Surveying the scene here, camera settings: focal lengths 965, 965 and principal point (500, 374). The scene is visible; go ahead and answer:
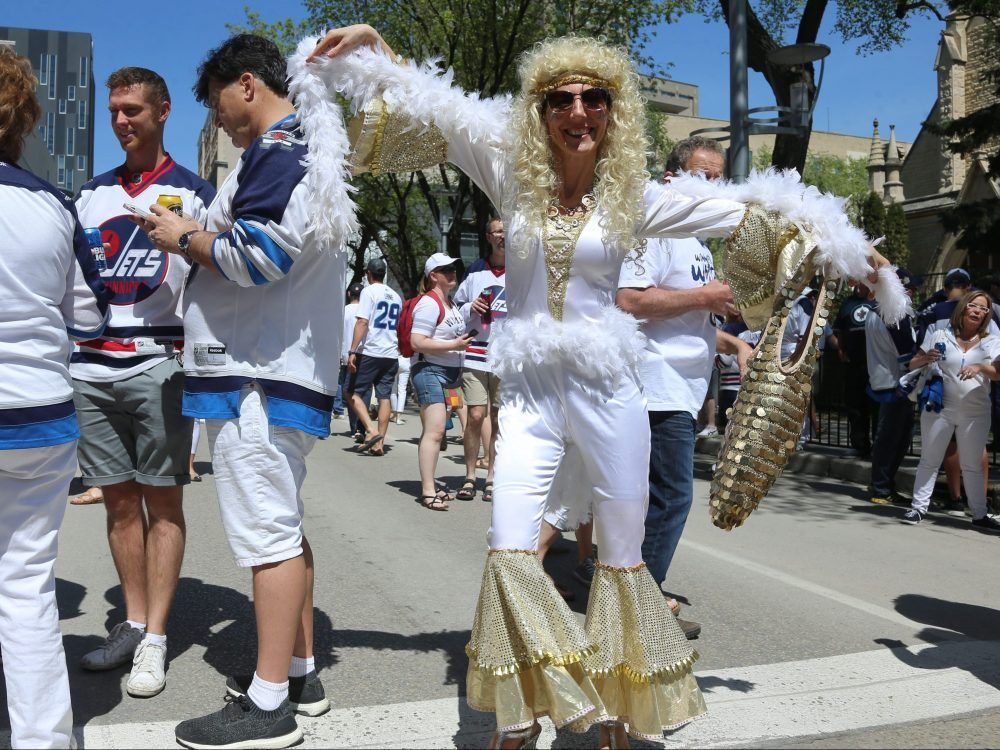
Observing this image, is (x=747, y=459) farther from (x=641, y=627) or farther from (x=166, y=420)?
(x=166, y=420)

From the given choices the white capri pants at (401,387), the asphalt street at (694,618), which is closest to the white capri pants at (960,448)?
the asphalt street at (694,618)

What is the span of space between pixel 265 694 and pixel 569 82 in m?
2.18

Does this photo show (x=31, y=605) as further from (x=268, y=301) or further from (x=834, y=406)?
(x=834, y=406)

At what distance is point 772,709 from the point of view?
3518 millimetres

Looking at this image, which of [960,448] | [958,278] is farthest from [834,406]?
[960,448]

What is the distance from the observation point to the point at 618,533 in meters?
3.08

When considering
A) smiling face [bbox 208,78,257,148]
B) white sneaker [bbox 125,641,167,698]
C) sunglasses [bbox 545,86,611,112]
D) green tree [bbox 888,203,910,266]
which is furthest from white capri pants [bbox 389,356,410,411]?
green tree [bbox 888,203,910,266]

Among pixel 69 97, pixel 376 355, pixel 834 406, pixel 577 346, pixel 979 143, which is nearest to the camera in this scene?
pixel 577 346

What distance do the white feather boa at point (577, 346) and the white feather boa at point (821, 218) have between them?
0.53m

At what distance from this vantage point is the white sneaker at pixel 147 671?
3.53m

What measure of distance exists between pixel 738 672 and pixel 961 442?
485 cm

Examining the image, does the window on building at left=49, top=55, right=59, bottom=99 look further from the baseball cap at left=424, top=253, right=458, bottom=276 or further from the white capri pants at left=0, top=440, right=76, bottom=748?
the white capri pants at left=0, top=440, right=76, bottom=748

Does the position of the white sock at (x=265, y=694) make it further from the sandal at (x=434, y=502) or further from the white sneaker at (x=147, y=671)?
the sandal at (x=434, y=502)

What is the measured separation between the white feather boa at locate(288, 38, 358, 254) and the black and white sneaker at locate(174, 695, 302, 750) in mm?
1510
